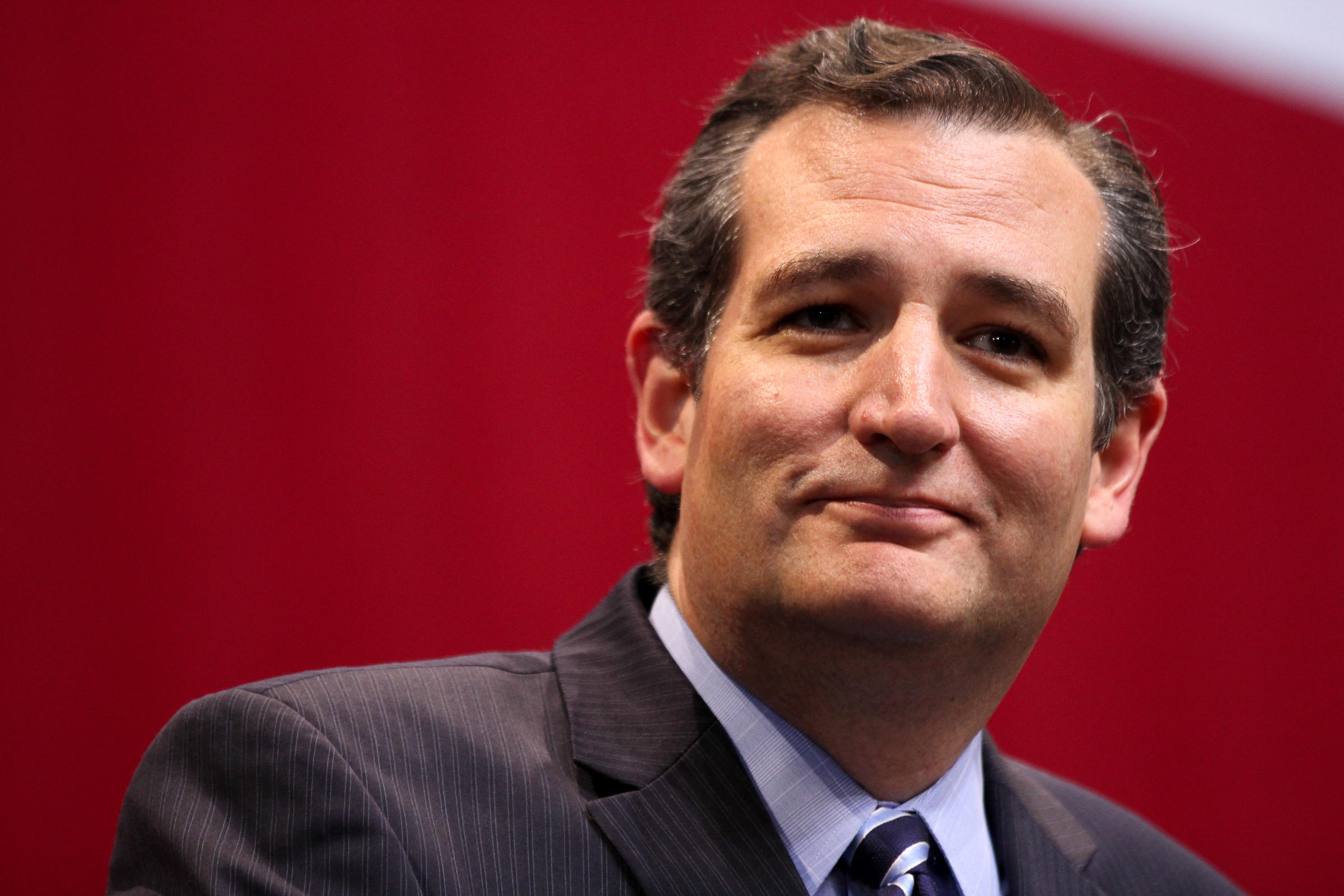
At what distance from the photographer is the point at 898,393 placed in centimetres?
132

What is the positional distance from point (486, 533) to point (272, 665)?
0.49m

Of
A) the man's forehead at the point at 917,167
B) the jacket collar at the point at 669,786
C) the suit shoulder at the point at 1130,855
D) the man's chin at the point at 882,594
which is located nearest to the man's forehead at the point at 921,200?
the man's forehead at the point at 917,167

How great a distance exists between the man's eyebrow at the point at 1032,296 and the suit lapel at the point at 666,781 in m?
0.58

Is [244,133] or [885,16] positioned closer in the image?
[244,133]

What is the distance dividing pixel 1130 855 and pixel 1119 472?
0.61 m

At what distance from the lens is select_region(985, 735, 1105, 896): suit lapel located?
5.26 feet

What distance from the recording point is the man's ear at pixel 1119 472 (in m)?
1.68

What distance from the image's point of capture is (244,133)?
2.29 metres

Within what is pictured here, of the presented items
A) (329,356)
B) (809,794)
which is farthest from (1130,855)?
(329,356)

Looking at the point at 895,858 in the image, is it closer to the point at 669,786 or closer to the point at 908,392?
the point at 669,786

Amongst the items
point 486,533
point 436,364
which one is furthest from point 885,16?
point 486,533

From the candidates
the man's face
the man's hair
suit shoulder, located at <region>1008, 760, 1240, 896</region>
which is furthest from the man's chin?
suit shoulder, located at <region>1008, 760, 1240, 896</region>

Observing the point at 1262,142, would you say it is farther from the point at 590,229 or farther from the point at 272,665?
the point at 272,665

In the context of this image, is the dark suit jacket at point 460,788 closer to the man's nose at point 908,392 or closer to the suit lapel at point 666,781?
the suit lapel at point 666,781
